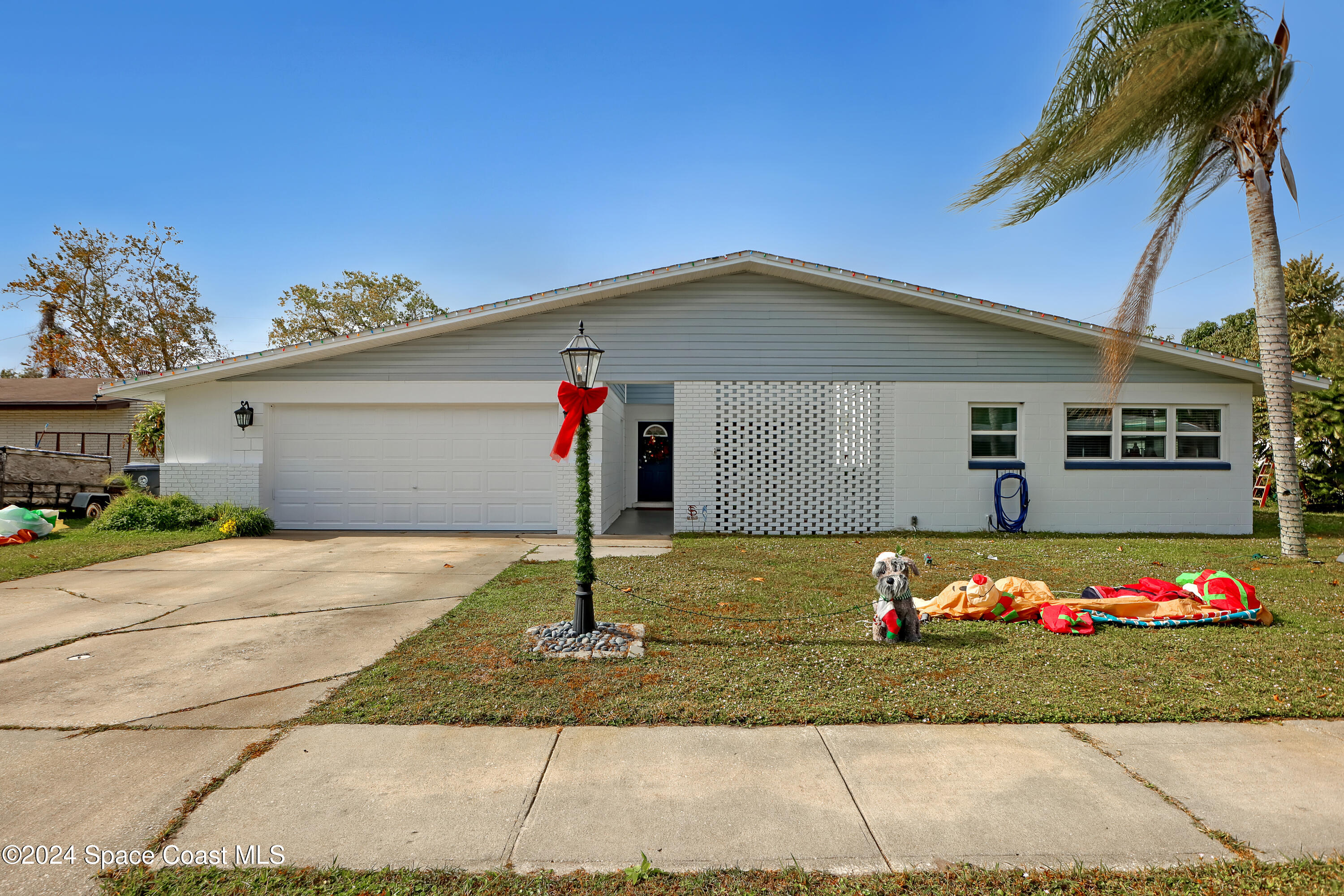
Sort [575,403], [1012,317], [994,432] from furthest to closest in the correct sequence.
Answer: [994,432]
[1012,317]
[575,403]

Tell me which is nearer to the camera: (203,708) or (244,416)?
(203,708)

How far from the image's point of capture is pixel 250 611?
19.4 ft

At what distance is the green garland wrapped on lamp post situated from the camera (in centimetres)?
491

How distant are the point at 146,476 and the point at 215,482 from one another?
2.20 meters

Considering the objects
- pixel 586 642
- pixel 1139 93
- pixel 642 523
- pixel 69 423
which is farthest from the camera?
pixel 69 423

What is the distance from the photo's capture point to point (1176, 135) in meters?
8.88

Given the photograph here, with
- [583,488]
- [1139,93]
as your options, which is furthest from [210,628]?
[1139,93]

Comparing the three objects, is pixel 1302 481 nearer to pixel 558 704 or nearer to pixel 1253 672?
pixel 1253 672

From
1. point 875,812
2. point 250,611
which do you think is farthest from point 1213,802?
point 250,611

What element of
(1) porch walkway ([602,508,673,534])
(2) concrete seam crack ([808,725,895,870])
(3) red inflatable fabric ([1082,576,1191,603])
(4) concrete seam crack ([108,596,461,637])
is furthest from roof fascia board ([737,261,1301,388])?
(2) concrete seam crack ([808,725,895,870])

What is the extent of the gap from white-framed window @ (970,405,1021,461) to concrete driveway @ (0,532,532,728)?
Result: 806 cm

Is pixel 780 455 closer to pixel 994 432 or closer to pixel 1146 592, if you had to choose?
pixel 994 432

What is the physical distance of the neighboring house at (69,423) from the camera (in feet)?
67.1

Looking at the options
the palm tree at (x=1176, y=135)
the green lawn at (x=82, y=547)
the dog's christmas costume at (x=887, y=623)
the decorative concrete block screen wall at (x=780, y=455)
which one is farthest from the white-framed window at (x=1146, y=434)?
the green lawn at (x=82, y=547)
